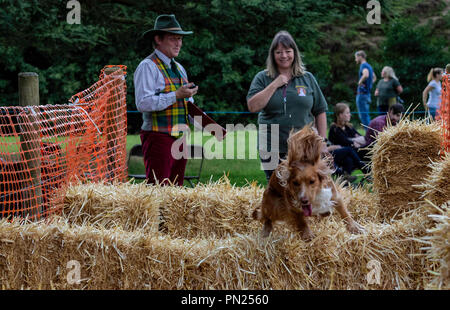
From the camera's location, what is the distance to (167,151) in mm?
5969

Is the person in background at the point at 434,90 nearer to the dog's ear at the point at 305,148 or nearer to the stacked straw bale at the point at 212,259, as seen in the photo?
the stacked straw bale at the point at 212,259

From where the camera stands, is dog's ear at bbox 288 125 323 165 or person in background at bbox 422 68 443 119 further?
person in background at bbox 422 68 443 119

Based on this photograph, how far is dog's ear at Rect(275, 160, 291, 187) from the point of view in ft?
13.5

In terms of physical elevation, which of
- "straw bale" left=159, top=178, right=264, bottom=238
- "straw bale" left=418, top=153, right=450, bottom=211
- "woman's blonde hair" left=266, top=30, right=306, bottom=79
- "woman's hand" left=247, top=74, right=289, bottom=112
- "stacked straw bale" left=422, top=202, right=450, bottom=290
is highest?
"woman's blonde hair" left=266, top=30, right=306, bottom=79

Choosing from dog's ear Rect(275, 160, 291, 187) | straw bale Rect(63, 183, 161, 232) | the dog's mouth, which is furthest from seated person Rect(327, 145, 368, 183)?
the dog's mouth

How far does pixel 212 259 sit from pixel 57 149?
2.20 metres

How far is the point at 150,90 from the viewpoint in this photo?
231 inches

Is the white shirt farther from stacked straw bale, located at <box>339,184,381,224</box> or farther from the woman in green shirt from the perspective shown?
stacked straw bale, located at <box>339,184,381,224</box>

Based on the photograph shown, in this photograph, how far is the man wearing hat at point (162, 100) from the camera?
5.83 metres

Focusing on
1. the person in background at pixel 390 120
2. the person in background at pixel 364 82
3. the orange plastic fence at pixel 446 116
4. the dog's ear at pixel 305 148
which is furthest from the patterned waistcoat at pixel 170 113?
the person in background at pixel 364 82

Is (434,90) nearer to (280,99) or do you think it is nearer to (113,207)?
(280,99)

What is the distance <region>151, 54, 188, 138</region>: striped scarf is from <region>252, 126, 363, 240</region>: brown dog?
194cm
